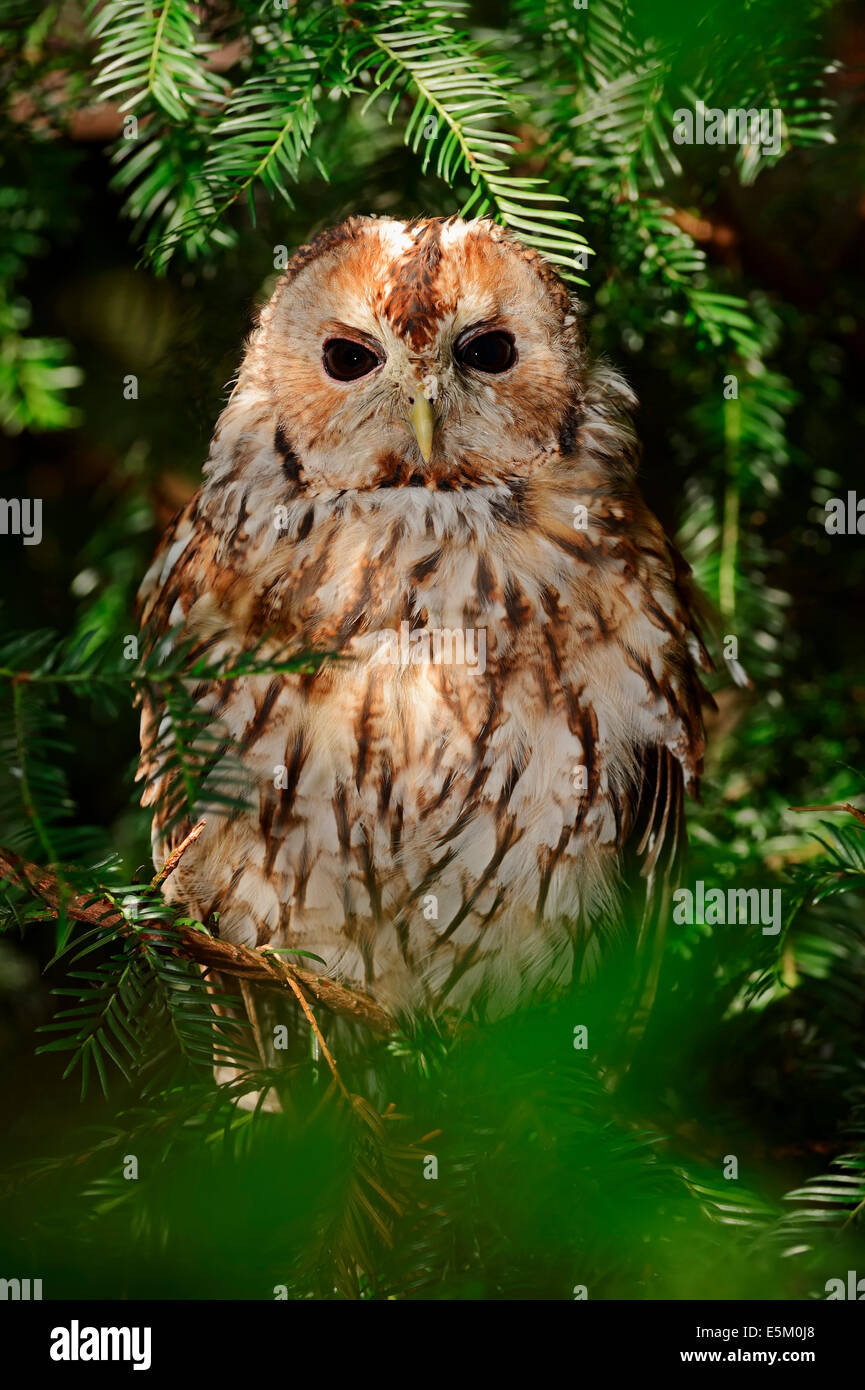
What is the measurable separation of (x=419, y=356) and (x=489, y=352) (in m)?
0.08

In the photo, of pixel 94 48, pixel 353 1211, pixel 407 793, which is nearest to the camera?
pixel 353 1211

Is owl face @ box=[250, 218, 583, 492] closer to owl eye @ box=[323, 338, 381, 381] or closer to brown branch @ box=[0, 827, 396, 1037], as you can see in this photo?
owl eye @ box=[323, 338, 381, 381]

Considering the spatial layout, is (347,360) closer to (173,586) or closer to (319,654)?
(173,586)

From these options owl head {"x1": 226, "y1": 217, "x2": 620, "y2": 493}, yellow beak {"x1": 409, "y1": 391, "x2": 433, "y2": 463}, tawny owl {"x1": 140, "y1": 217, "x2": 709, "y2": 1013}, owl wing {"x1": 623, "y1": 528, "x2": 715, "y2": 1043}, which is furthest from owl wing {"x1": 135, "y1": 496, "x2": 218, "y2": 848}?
owl wing {"x1": 623, "y1": 528, "x2": 715, "y2": 1043}

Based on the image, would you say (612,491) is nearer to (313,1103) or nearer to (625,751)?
(625,751)

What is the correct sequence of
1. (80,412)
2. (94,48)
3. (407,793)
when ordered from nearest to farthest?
(407,793)
(94,48)
(80,412)

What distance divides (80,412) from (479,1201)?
108 centimetres

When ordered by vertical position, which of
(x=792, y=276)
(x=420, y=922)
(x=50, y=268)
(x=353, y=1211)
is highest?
(x=50, y=268)

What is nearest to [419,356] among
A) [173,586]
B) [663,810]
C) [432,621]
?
[432,621]

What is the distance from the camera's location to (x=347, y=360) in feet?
3.18

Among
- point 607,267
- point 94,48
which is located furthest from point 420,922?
point 94,48

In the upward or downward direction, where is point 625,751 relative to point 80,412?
downward

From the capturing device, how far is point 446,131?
867 mm

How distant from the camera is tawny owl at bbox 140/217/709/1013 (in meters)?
0.96
